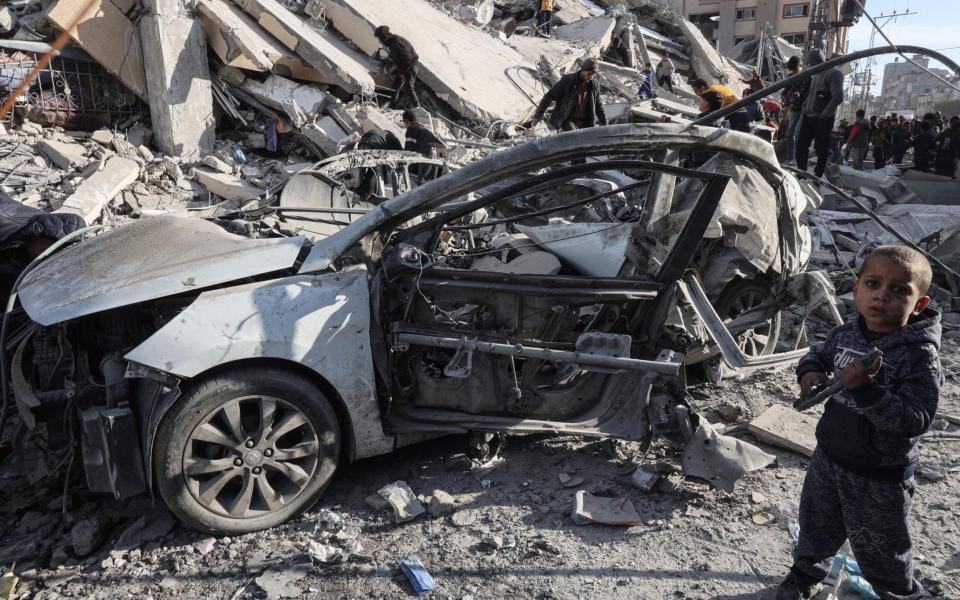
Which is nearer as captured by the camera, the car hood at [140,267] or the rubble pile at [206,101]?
the car hood at [140,267]

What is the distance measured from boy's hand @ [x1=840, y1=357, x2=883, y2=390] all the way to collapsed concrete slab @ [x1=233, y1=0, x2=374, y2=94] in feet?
33.5

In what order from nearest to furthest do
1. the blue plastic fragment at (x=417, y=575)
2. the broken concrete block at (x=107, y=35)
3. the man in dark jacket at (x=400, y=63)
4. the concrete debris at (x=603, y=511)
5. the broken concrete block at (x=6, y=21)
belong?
1. the blue plastic fragment at (x=417, y=575)
2. the concrete debris at (x=603, y=511)
3. the broken concrete block at (x=6, y=21)
4. the broken concrete block at (x=107, y=35)
5. the man in dark jacket at (x=400, y=63)

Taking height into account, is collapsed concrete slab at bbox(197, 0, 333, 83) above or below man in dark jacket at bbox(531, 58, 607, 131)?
above

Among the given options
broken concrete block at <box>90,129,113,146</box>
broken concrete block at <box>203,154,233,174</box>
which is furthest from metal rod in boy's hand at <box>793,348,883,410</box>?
broken concrete block at <box>90,129,113,146</box>

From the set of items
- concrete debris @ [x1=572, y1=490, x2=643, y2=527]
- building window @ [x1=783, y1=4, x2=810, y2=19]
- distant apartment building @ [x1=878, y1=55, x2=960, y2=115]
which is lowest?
concrete debris @ [x1=572, y1=490, x2=643, y2=527]

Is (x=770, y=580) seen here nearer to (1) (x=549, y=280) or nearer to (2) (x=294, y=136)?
(1) (x=549, y=280)

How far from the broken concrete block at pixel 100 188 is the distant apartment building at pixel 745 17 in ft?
160

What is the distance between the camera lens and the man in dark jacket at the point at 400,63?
11164mm

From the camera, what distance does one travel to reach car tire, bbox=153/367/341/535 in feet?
9.30

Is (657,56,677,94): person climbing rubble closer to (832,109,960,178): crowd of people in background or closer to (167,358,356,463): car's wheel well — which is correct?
(832,109,960,178): crowd of people in background

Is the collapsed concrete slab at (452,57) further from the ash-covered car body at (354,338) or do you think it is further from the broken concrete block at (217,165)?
the ash-covered car body at (354,338)

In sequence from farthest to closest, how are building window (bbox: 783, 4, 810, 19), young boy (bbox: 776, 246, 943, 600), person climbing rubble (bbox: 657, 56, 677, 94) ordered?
building window (bbox: 783, 4, 810, 19) → person climbing rubble (bbox: 657, 56, 677, 94) → young boy (bbox: 776, 246, 943, 600)

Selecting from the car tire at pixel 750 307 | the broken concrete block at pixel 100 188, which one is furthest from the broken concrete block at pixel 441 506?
the broken concrete block at pixel 100 188

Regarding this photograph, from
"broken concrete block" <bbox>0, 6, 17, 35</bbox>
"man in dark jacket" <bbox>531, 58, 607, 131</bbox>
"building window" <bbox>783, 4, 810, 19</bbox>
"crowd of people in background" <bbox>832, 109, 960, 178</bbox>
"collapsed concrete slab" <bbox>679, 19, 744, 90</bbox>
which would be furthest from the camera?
"building window" <bbox>783, 4, 810, 19</bbox>
